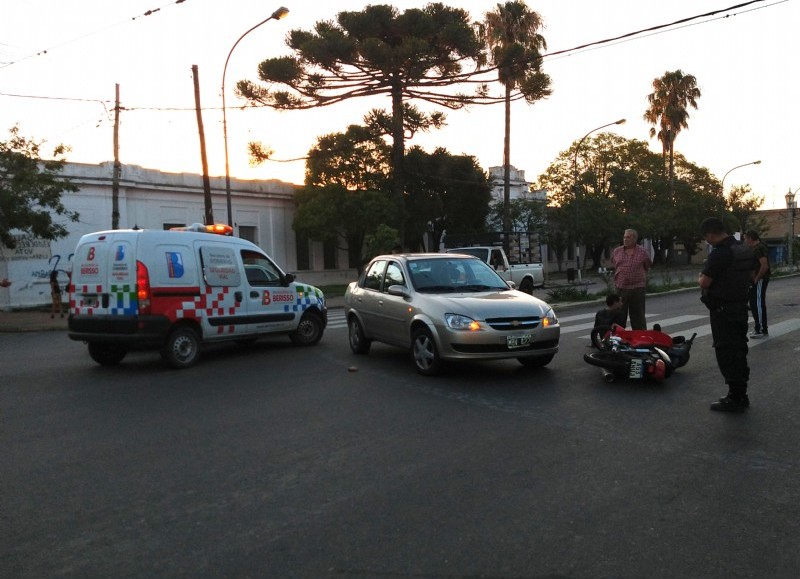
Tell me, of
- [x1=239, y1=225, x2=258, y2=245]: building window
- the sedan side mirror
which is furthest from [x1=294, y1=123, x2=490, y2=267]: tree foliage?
the sedan side mirror

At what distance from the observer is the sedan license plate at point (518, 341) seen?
8641mm

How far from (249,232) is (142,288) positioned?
26.1 m

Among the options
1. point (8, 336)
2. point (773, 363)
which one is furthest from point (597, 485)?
point (8, 336)

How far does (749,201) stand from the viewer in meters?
66.6

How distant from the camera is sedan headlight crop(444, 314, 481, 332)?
338 inches

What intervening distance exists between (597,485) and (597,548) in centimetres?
104

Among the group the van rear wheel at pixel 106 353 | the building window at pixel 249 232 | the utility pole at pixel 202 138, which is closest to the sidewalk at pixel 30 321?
the utility pole at pixel 202 138

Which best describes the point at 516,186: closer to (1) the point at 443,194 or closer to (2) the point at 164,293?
(1) the point at 443,194

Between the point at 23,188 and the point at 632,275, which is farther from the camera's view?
the point at 23,188

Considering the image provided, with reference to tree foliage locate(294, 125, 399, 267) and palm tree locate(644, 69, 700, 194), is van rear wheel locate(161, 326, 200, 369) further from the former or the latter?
palm tree locate(644, 69, 700, 194)

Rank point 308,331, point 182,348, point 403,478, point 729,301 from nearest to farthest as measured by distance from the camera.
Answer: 1. point 403,478
2. point 729,301
3. point 182,348
4. point 308,331

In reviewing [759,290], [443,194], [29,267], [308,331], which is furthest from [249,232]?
[759,290]

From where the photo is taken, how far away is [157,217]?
31219 mm

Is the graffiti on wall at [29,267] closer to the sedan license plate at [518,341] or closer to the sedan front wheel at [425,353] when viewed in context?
the sedan front wheel at [425,353]
